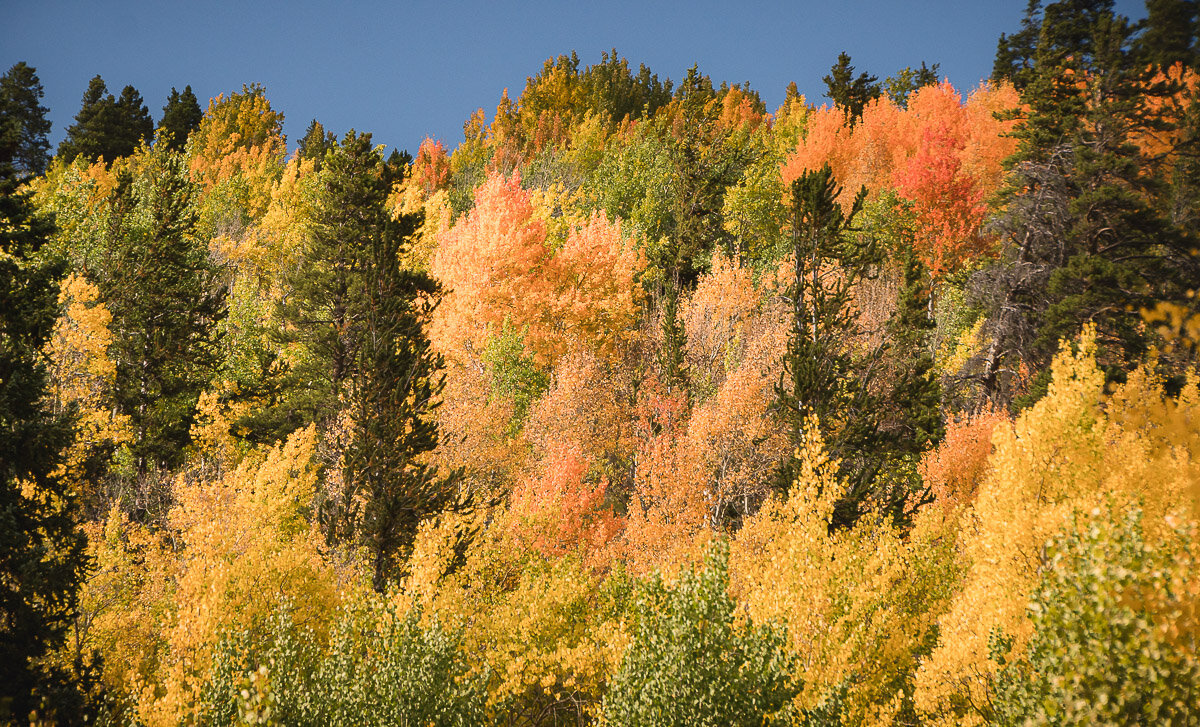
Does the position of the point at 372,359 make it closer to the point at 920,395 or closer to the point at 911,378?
the point at 911,378

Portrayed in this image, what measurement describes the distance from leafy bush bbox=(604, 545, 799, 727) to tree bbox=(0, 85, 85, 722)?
11.4 metres

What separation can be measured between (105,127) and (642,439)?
6909 cm

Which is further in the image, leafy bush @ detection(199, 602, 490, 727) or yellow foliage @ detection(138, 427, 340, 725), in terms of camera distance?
yellow foliage @ detection(138, 427, 340, 725)

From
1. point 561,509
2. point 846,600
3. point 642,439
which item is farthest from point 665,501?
point 846,600

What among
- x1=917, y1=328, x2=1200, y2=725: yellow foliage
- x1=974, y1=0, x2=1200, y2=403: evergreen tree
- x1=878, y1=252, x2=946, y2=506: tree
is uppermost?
x1=974, y1=0, x2=1200, y2=403: evergreen tree

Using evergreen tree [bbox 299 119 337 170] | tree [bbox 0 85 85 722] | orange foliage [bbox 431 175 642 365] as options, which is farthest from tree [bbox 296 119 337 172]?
tree [bbox 0 85 85 722]

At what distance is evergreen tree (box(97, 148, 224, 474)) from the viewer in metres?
30.5

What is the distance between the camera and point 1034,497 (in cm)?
1825

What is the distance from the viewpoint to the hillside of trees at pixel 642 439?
13227 mm

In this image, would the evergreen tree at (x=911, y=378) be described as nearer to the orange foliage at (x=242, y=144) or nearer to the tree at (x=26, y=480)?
the tree at (x=26, y=480)

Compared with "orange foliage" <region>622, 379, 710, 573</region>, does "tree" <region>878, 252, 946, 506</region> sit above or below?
above

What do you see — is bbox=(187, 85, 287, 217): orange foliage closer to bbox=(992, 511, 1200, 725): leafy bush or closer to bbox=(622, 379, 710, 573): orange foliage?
bbox=(622, 379, 710, 573): orange foliage

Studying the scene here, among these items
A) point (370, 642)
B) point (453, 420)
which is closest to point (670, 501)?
point (453, 420)

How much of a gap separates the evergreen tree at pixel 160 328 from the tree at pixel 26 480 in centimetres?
1444
